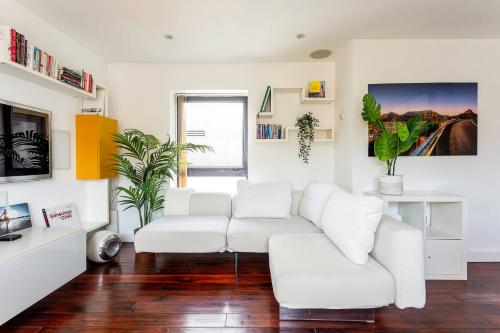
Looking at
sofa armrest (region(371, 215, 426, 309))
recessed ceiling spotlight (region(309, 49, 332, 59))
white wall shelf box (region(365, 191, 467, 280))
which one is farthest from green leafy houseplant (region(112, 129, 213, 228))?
white wall shelf box (region(365, 191, 467, 280))

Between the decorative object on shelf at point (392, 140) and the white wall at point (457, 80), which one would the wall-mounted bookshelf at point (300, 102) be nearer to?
the white wall at point (457, 80)

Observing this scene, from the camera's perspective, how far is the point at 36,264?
159cm

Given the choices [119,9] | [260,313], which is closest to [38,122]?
[119,9]

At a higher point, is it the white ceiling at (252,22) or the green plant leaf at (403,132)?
the white ceiling at (252,22)

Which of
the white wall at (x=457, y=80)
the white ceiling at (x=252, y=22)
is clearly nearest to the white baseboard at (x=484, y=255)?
the white wall at (x=457, y=80)

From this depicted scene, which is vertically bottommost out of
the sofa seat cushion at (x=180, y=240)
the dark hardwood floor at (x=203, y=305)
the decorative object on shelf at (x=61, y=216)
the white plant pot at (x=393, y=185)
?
the dark hardwood floor at (x=203, y=305)

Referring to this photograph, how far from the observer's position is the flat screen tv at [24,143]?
1.89 meters

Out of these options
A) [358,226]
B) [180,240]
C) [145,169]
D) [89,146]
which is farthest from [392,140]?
[89,146]

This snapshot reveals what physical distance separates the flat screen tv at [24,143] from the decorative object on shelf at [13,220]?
237mm

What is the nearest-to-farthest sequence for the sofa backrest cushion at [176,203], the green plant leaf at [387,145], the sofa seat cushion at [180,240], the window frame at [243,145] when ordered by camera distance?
1. the sofa seat cushion at [180,240]
2. the green plant leaf at [387,145]
3. the sofa backrest cushion at [176,203]
4. the window frame at [243,145]

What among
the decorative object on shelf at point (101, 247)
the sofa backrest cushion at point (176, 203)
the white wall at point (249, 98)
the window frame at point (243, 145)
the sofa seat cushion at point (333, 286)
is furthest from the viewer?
the window frame at point (243, 145)

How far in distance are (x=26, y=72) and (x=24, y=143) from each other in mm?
592

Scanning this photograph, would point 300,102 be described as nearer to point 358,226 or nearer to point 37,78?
point 358,226

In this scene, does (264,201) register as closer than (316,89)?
Yes
